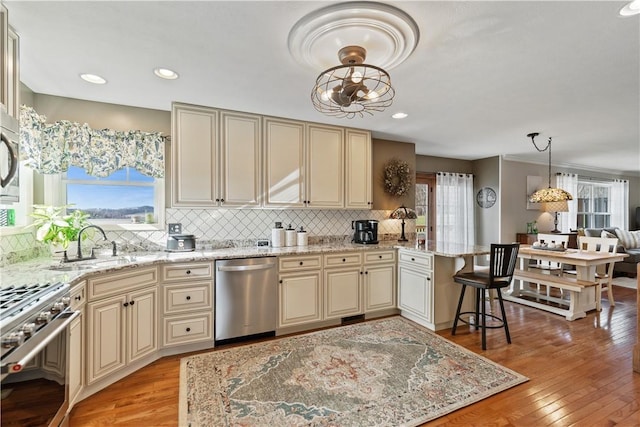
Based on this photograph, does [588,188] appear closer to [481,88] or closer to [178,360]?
[481,88]

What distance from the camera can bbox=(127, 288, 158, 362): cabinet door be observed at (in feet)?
7.88

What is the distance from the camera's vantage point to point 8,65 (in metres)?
1.76

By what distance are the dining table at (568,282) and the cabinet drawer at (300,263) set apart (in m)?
3.02

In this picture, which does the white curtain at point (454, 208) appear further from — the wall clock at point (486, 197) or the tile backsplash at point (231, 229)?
the tile backsplash at point (231, 229)

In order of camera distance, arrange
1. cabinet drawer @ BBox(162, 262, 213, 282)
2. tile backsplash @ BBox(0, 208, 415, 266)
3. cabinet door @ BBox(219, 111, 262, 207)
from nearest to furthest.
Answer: tile backsplash @ BBox(0, 208, 415, 266)
cabinet drawer @ BBox(162, 262, 213, 282)
cabinet door @ BBox(219, 111, 262, 207)

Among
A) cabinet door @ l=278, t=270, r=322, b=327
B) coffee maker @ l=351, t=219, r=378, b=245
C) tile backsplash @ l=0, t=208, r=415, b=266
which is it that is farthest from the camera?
coffee maker @ l=351, t=219, r=378, b=245

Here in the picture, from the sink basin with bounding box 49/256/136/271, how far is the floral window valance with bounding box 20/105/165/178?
980mm

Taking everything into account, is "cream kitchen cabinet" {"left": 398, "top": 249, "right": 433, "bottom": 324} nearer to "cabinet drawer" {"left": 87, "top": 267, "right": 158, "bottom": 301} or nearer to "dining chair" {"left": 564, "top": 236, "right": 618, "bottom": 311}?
"dining chair" {"left": 564, "top": 236, "right": 618, "bottom": 311}

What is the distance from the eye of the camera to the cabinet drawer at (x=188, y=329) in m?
2.73

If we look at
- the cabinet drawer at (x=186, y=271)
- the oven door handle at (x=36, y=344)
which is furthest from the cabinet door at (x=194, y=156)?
the oven door handle at (x=36, y=344)

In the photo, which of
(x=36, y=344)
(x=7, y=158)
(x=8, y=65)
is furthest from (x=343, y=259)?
(x=8, y=65)

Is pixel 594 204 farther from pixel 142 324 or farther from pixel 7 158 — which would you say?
pixel 7 158

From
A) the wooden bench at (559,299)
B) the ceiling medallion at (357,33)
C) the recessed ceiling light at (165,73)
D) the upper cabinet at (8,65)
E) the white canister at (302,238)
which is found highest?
the recessed ceiling light at (165,73)

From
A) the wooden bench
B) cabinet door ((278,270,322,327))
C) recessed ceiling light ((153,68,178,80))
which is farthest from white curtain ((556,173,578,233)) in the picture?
recessed ceiling light ((153,68,178,80))
